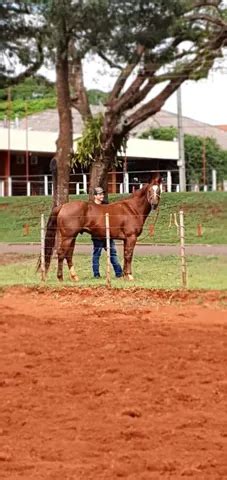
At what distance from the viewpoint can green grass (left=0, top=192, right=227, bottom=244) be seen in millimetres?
31703

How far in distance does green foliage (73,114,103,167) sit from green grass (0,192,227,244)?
4012 millimetres

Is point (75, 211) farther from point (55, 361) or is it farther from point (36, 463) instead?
point (36, 463)

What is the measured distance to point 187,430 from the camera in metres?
7.06

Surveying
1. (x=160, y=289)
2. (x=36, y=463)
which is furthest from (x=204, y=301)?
(x=36, y=463)

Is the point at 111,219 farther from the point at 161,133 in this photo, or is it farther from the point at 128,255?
the point at 161,133

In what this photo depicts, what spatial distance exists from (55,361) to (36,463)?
4.03 m

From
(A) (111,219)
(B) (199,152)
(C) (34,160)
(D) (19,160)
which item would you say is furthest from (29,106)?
(A) (111,219)

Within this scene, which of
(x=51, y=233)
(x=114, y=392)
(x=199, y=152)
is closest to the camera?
(x=114, y=392)

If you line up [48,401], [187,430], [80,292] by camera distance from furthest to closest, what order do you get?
1. [80,292]
2. [48,401]
3. [187,430]

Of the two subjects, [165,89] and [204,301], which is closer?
[204,301]

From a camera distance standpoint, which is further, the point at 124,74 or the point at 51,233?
the point at 124,74

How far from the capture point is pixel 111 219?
1936cm

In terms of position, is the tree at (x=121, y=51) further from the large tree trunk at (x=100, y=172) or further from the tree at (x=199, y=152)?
the tree at (x=199, y=152)

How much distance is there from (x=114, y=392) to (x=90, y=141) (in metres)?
19.1
